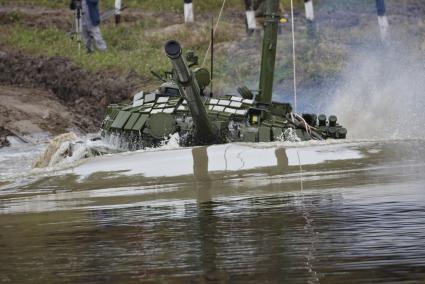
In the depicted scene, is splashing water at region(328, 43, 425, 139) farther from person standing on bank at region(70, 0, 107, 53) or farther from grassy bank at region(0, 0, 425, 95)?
person standing on bank at region(70, 0, 107, 53)

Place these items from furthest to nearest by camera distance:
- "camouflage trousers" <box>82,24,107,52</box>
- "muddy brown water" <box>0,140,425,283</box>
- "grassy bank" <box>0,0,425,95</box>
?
"camouflage trousers" <box>82,24,107,52</box>, "grassy bank" <box>0,0,425,95</box>, "muddy brown water" <box>0,140,425,283</box>

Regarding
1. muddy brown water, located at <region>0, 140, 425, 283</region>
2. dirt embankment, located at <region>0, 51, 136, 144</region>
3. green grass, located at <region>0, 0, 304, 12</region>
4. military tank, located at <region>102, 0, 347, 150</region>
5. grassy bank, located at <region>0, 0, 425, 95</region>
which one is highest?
green grass, located at <region>0, 0, 304, 12</region>

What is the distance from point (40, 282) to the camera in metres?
9.16

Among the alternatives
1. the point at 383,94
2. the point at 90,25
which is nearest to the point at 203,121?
the point at 383,94

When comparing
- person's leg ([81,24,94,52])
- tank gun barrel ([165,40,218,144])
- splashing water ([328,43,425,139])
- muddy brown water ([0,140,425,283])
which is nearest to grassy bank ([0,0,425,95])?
person's leg ([81,24,94,52])

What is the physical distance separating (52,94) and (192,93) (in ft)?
51.4

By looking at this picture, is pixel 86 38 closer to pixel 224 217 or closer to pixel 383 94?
pixel 383 94

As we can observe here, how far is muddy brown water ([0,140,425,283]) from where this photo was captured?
9.28m

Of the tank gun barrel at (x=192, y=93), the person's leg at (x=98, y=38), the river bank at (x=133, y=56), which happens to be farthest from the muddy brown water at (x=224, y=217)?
the person's leg at (x=98, y=38)

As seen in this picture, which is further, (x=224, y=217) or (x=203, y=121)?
(x=203, y=121)

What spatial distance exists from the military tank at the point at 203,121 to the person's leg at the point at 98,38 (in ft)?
45.9

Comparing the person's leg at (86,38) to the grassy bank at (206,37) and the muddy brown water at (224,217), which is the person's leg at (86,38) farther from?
the muddy brown water at (224,217)

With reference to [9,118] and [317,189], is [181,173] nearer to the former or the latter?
[317,189]

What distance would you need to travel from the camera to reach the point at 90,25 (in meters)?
36.2
